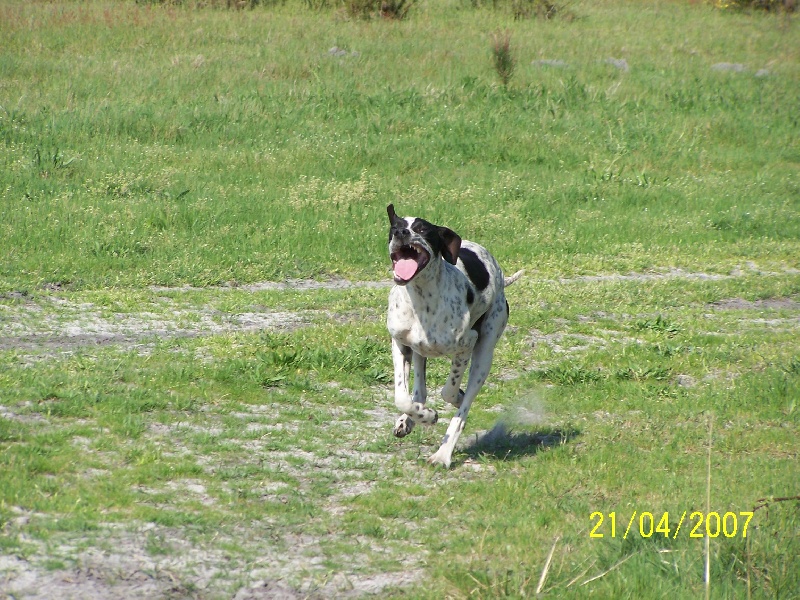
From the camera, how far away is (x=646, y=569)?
508cm

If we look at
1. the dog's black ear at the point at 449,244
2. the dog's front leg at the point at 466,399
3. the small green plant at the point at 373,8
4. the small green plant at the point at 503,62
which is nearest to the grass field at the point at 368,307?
the dog's front leg at the point at 466,399

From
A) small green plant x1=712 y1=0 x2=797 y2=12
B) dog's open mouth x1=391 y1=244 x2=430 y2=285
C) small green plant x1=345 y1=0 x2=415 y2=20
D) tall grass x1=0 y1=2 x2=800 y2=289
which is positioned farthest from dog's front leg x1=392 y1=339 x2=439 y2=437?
small green plant x1=712 y1=0 x2=797 y2=12

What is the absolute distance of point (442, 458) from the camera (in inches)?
269

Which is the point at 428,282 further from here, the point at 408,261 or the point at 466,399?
the point at 466,399

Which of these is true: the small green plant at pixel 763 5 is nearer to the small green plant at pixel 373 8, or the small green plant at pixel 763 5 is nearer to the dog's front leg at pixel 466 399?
the small green plant at pixel 373 8

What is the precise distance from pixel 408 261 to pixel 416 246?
0.11 m

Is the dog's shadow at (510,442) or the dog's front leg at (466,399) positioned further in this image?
the dog's shadow at (510,442)

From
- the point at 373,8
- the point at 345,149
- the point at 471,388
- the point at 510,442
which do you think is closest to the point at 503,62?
the point at 345,149

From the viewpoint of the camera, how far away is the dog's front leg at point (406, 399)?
6.69 metres

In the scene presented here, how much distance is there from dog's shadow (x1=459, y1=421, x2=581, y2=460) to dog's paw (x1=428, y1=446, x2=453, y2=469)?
31 centimetres

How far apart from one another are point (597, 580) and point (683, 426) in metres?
3.01

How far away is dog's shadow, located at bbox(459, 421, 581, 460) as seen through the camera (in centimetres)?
723

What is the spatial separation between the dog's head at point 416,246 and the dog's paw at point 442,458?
119 centimetres

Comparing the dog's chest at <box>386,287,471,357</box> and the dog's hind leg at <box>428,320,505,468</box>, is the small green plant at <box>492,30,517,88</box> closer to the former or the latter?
the dog's hind leg at <box>428,320,505,468</box>
